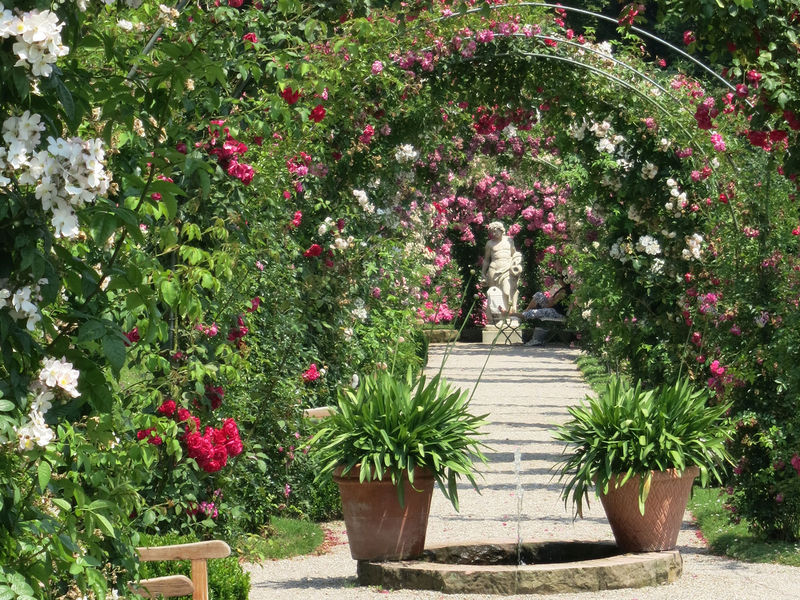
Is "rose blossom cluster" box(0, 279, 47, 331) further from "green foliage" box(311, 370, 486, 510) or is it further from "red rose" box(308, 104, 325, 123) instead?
"red rose" box(308, 104, 325, 123)

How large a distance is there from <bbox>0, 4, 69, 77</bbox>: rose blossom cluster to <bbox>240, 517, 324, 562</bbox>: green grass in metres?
4.15

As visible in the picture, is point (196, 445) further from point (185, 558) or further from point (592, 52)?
point (592, 52)

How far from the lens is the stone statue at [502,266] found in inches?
863

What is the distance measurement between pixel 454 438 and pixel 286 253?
1.93 meters

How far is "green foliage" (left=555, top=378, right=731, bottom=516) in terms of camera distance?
573cm

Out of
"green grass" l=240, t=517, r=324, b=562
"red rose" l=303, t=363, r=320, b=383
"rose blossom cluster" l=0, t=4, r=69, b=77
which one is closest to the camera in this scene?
"rose blossom cluster" l=0, t=4, r=69, b=77

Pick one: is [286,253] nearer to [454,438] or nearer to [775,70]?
[454,438]

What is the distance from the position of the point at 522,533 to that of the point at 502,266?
1525cm

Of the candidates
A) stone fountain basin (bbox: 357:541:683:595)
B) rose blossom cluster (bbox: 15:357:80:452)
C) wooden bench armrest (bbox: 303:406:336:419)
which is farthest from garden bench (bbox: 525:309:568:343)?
rose blossom cluster (bbox: 15:357:80:452)

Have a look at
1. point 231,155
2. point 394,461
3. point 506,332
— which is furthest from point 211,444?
point 506,332

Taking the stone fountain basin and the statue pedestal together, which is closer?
the stone fountain basin

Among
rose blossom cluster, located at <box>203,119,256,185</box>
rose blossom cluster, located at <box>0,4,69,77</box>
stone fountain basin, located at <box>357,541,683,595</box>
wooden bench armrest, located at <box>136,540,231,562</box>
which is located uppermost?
rose blossom cluster, located at <box>203,119,256,185</box>

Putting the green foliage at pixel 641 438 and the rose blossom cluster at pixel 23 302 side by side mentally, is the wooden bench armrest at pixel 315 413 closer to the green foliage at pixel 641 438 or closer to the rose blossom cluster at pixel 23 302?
the green foliage at pixel 641 438

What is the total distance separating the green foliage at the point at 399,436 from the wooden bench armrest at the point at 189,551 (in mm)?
1644
